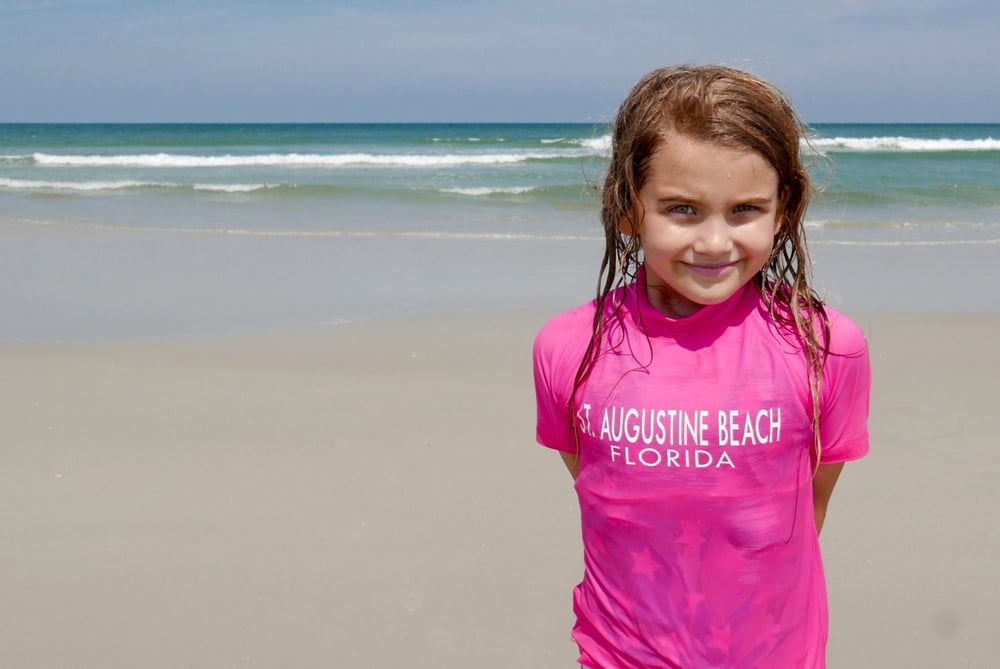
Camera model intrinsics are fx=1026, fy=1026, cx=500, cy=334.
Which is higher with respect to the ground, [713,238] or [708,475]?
[713,238]

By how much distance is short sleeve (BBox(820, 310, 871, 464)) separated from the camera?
1374 millimetres

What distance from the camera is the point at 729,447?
1.37m

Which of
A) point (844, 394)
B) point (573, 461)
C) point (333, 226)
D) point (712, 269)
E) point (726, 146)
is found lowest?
point (333, 226)

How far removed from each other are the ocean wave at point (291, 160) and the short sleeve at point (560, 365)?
A: 23.1 metres

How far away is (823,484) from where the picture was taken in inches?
61.0

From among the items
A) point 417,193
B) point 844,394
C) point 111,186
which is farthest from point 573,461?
point 111,186

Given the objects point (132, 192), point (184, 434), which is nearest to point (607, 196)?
point (184, 434)

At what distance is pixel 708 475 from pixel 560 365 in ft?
0.86

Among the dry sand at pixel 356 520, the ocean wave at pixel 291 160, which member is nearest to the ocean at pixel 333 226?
the ocean wave at pixel 291 160

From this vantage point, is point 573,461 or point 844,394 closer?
point 844,394

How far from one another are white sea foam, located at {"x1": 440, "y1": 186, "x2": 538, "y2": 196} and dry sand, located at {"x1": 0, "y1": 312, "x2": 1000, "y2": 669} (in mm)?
11123

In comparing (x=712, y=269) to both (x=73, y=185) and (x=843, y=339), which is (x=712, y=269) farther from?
(x=73, y=185)

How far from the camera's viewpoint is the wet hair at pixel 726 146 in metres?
1.36

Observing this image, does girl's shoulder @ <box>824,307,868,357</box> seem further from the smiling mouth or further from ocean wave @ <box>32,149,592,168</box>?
ocean wave @ <box>32,149,592,168</box>
